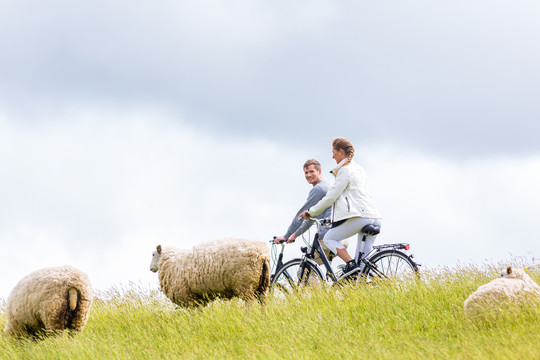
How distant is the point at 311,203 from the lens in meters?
10.8

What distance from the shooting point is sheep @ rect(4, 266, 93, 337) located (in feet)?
30.4

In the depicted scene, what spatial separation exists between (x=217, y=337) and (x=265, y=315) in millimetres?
881

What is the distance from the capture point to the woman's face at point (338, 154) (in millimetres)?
10445

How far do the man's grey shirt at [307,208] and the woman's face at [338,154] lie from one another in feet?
1.90

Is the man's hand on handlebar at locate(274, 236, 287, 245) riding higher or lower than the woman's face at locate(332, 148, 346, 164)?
lower

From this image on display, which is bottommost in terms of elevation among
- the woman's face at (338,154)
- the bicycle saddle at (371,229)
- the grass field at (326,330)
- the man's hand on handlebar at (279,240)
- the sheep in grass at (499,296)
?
the grass field at (326,330)

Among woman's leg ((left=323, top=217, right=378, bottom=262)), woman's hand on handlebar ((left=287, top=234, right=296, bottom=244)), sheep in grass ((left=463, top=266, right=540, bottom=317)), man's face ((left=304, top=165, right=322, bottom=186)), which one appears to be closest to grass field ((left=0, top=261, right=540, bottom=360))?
sheep in grass ((left=463, top=266, right=540, bottom=317))

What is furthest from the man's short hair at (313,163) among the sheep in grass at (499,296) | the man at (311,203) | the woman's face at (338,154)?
the sheep in grass at (499,296)

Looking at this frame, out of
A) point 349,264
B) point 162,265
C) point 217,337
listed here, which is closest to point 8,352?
point 162,265

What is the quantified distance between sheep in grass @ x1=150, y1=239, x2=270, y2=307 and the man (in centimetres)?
133

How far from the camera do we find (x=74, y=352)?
873 centimetres

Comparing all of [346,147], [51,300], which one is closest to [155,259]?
[51,300]

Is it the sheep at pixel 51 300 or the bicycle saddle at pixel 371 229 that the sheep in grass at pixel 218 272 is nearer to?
the sheep at pixel 51 300

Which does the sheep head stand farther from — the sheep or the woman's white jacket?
the woman's white jacket
